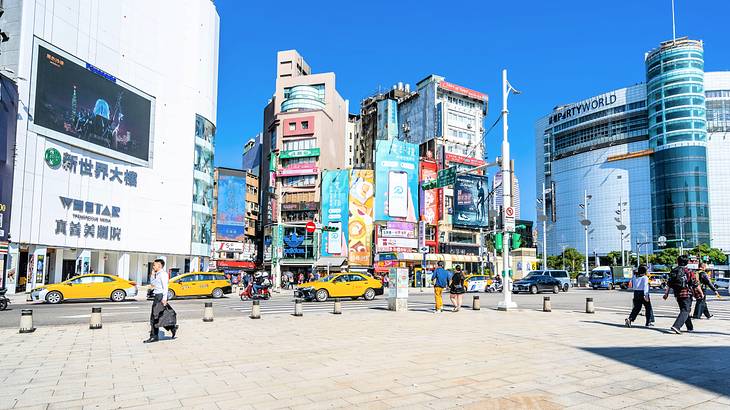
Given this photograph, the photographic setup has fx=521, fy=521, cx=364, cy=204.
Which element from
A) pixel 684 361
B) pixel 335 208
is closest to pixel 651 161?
pixel 335 208

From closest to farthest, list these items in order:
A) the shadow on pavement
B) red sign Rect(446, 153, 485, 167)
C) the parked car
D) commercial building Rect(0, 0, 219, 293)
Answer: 1. the shadow on pavement
2. commercial building Rect(0, 0, 219, 293)
3. the parked car
4. red sign Rect(446, 153, 485, 167)

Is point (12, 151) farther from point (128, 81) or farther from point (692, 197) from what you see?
point (692, 197)

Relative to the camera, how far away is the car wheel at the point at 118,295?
25.5m

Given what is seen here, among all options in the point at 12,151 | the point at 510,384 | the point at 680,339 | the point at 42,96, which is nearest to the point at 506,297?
the point at 680,339

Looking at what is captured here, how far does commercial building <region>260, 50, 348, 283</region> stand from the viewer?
7113cm

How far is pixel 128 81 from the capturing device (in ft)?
161

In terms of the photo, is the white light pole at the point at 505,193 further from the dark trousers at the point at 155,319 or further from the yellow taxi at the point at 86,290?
the yellow taxi at the point at 86,290

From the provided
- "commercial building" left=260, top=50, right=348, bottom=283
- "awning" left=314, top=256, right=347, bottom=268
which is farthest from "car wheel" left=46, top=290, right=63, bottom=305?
"awning" left=314, top=256, right=347, bottom=268

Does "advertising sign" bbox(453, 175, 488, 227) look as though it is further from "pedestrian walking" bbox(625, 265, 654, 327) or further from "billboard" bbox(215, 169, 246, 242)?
"pedestrian walking" bbox(625, 265, 654, 327)

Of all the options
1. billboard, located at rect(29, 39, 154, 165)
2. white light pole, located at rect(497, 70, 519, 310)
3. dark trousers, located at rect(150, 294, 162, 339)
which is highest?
billboard, located at rect(29, 39, 154, 165)

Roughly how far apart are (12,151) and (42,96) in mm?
6088

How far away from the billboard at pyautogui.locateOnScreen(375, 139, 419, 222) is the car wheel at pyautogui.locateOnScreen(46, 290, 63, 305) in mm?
49460

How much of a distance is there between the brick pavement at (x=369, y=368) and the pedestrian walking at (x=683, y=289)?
0.47 metres

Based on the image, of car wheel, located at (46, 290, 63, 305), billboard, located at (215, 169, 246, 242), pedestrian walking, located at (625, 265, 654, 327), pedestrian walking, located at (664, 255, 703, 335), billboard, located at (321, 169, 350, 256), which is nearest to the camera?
pedestrian walking, located at (664, 255, 703, 335)
